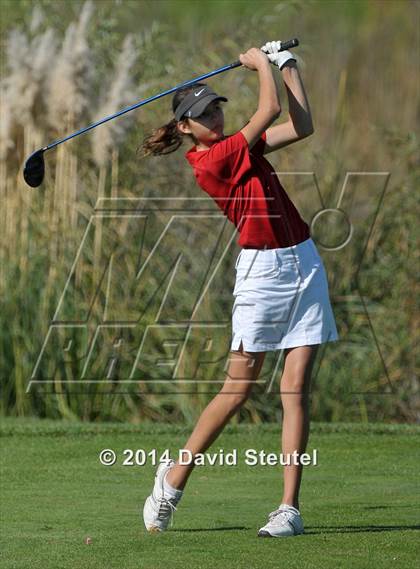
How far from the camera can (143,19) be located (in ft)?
54.0

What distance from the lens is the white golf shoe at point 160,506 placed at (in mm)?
4742

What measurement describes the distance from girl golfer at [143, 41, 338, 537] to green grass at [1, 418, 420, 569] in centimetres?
25

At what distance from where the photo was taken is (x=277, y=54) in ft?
16.1

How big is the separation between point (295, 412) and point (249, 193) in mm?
814

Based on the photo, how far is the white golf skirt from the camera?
4.73m

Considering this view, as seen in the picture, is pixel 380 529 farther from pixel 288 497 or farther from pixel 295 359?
pixel 295 359

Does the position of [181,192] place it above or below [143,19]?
below

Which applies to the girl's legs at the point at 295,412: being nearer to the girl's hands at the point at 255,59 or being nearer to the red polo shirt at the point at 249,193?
the red polo shirt at the point at 249,193

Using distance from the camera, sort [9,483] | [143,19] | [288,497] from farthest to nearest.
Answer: [143,19], [9,483], [288,497]

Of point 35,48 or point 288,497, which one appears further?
point 35,48

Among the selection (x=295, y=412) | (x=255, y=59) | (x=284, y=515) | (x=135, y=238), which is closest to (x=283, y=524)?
(x=284, y=515)

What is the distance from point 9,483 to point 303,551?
89.1 inches

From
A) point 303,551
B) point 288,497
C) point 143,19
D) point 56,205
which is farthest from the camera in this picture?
point 143,19

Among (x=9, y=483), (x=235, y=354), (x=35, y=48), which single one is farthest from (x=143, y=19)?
(x=235, y=354)
